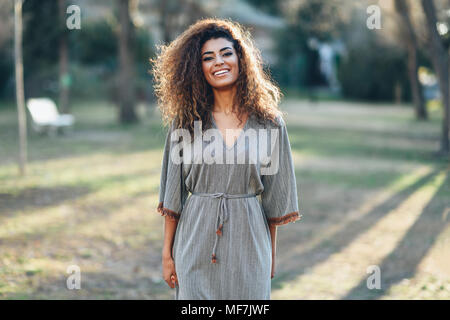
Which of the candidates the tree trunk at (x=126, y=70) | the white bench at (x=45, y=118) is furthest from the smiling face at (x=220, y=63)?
the tree trunk at (x=126, y=70)

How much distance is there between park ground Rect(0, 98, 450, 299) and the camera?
17.5ft

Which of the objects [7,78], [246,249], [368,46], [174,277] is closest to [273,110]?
[246,249]

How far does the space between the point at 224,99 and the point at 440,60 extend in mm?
11305

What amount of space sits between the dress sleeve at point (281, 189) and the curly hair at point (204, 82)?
15cm

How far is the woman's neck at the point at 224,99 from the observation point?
2.85 metres

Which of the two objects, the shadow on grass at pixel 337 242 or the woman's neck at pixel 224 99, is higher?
the woman's neck at pixel 224 99

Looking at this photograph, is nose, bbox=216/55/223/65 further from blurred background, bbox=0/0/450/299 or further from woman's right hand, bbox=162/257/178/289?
blurred background, bbox=0/0/450/299

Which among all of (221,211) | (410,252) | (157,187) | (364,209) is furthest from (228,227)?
(157,187)

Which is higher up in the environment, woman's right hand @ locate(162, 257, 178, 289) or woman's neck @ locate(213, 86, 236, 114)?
woman's neck @ locate(213, 86, 236, 114)

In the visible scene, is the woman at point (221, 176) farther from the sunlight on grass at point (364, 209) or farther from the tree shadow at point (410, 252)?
the sunlight on grass at point (364, 209)

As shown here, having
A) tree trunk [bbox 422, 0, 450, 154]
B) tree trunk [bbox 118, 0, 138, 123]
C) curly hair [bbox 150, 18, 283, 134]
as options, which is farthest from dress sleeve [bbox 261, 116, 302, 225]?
tree trunk [bbox 118, 0, 138, 123]

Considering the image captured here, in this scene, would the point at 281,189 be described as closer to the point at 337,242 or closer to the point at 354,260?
the point at 354,260

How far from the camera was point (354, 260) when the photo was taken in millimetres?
6148
